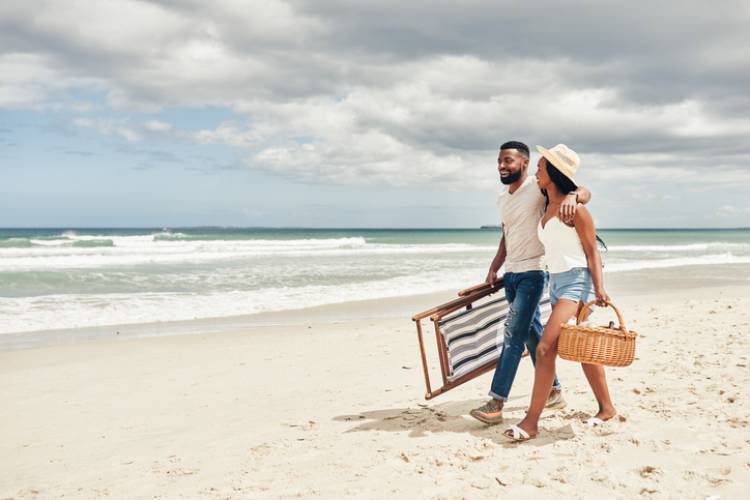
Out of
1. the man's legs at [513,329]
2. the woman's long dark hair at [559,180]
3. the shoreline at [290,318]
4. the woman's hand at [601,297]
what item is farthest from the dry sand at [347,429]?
the woman's long dark hair at [559,180]

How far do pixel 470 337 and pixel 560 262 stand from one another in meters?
1.08

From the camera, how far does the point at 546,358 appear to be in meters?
3.94

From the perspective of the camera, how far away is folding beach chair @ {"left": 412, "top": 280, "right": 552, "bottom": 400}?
15.3ft

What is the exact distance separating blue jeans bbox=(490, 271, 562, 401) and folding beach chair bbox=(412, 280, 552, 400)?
23cm

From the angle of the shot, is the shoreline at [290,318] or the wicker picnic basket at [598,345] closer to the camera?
the wicker picnic basket at [598,345]

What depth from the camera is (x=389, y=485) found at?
137 inches

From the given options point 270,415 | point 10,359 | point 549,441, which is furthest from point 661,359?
point 10,359

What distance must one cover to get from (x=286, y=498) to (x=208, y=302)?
9860 millimetres

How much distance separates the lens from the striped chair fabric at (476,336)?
4688 millimetres

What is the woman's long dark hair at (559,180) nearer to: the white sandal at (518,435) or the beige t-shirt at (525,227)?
the beige t-shirt at (525,227)

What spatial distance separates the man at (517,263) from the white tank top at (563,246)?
23 cm

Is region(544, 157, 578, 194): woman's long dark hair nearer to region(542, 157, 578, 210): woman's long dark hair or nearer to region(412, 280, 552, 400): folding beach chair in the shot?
region(542, 157, 578, 210): woman's long dark hair

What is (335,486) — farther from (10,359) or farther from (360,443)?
(10,359)

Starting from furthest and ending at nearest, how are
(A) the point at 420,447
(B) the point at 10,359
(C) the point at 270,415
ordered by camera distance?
(B) the point at 10,359 < (C) the point at 270,415 < (A) the point at 420,447
